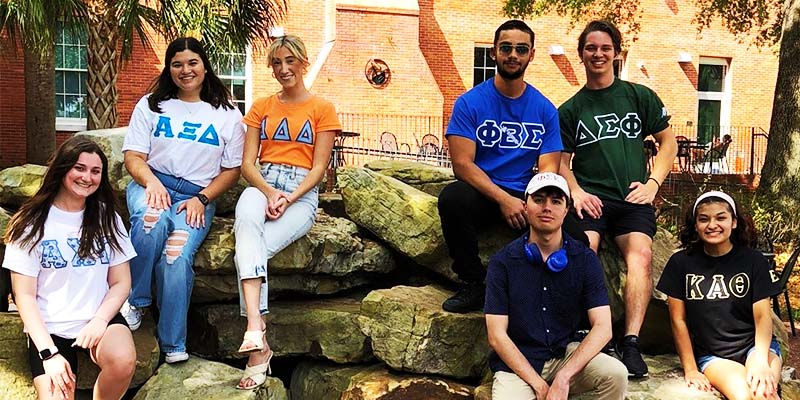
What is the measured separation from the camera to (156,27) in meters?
10.5

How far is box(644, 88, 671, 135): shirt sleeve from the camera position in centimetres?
440

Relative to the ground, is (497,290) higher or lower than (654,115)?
lower

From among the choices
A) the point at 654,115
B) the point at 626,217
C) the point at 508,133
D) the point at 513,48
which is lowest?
the point at 626,217

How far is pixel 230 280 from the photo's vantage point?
4852 mm

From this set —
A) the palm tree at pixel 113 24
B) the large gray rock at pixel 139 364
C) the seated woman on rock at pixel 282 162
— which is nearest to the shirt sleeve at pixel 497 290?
the seated woman on rock at pixel 282 162

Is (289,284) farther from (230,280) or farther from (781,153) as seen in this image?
(781,153)

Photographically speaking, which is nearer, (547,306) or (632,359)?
(547,306)

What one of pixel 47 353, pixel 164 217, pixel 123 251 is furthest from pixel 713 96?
pixel 47 353

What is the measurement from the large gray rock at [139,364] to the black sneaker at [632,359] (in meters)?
2.46

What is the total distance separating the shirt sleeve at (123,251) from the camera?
12.4 ft

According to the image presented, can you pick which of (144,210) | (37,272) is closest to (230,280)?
(144,210)

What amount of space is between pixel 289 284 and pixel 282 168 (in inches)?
36.7

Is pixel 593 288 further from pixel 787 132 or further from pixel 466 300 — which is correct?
pixel 787 132

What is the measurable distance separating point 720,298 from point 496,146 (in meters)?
1.35
